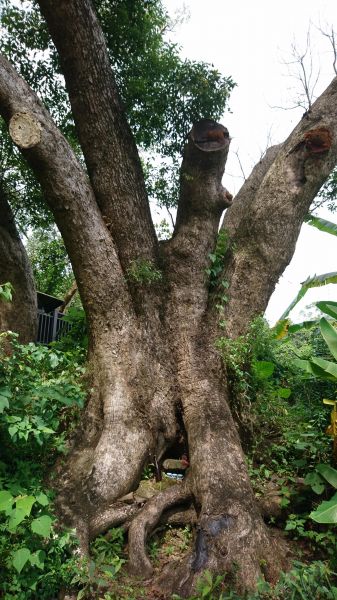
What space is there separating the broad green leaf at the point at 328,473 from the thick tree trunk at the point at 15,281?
11.9 ft

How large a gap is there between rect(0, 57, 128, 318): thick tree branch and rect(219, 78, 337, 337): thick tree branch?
4.33ft

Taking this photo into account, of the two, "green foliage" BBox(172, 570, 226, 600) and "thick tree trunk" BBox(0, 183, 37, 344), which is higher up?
"thick tree trunk" BBox(0, 183, 37, 344)

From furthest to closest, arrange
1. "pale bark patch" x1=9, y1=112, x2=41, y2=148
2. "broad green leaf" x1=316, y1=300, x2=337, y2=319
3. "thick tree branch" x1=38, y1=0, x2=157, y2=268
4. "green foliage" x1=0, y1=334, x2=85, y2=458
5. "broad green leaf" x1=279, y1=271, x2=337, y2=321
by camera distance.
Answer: "broad green leaf" x1=279, y1=271, x2=337, y2=321 < "thick tree branch" x1=38, y1=0, x2=157, y2=268 < "pale bark patch" x1=9, y1=112, x2=41, y2=148 < "broad green leaf" x1=316, y1=300, x2=337, y2=319 < "green foliage" x1=0, y1=334, x2=85, y2=458

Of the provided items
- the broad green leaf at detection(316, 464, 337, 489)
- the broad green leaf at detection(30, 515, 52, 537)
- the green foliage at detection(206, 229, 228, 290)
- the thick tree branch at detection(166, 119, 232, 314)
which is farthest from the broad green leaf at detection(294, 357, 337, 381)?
the broad green leaf at detection(30, 515, 52, 537)

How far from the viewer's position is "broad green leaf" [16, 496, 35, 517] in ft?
8.56

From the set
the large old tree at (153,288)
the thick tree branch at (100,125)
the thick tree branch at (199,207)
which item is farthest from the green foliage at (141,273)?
the thick tree branch at (199,207)

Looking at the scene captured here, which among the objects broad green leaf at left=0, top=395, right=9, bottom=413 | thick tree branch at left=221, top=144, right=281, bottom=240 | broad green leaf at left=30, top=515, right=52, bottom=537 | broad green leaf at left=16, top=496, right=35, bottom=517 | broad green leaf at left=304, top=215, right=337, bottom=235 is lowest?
broad green leaf at left=30, top=515, right=52, bottom=537

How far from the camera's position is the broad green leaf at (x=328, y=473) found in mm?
3553

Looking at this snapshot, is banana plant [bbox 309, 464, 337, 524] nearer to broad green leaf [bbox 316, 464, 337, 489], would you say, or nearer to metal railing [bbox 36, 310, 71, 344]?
broad green leaf [bbox 316, 464, 337, 489]

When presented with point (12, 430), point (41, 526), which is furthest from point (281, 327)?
point (41, 526)

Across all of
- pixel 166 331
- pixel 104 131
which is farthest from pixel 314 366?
pixel 104 131

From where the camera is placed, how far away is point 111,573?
308 cm

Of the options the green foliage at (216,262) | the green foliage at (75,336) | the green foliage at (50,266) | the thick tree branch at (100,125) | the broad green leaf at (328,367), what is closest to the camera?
the broad green leaf at (328,367)

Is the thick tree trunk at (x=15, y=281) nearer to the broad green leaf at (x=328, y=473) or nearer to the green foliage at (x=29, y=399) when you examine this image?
the green foliage at (x=29, y=399)
